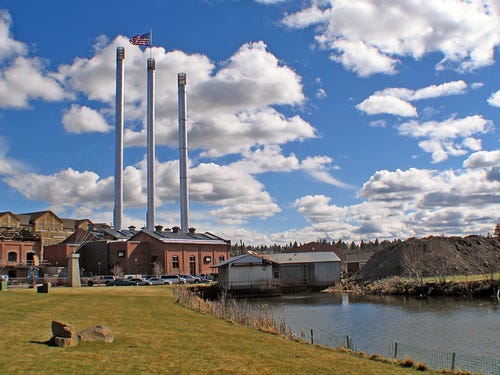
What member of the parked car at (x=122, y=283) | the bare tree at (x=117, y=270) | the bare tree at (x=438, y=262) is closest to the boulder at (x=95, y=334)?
the parked car at (x=122, y=283)

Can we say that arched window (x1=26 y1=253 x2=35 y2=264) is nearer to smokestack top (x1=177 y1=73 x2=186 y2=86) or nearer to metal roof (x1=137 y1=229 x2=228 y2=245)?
metal roof (x1=137 y1=229 x2=228 y2=245)

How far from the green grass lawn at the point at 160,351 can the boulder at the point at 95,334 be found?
349 millimetres

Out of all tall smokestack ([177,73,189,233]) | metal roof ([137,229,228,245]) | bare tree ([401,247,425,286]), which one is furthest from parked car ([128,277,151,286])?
bare tree ([401,247,425,286])

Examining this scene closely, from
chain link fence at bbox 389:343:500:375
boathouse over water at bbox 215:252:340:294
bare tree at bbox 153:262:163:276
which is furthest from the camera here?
bare tree at bbox 153:262:163:276

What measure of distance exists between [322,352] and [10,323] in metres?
12.2

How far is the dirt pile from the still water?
26349 millimetres

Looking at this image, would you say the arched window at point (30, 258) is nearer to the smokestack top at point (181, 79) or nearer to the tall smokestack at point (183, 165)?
the tall smokestack at point (183, 165)

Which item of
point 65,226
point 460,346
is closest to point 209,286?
point 460,346

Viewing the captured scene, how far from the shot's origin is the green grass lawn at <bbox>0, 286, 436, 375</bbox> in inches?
546

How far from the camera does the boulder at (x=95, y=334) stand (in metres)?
16.8

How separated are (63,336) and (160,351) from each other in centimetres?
304

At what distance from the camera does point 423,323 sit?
34.2m

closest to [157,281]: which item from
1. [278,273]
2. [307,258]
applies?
[278,273]

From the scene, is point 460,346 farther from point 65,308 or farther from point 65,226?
point 65,226
